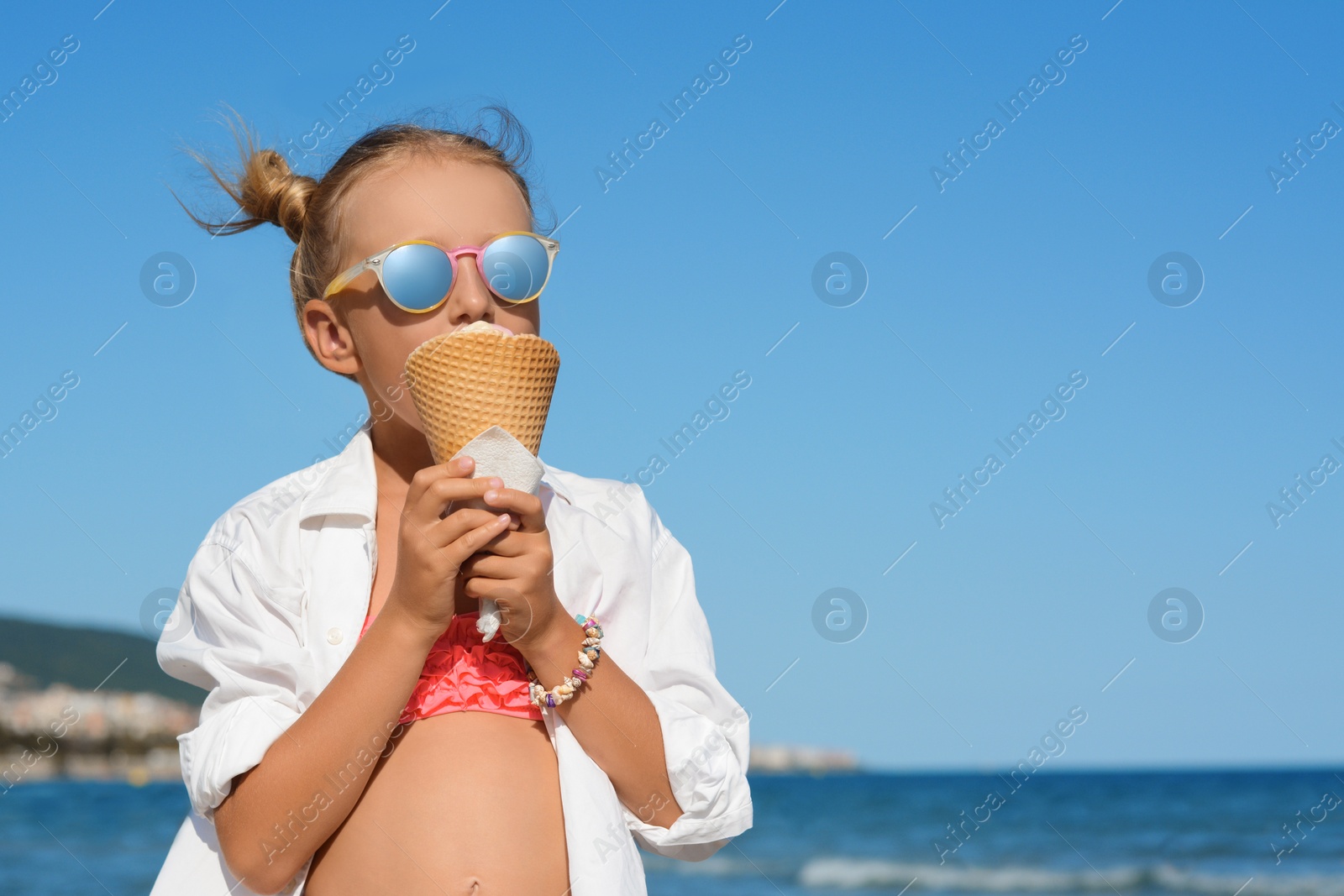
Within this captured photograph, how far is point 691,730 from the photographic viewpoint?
2.15 m

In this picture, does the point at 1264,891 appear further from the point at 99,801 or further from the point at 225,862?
the point at 99,801

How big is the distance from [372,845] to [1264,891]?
61.0 ft

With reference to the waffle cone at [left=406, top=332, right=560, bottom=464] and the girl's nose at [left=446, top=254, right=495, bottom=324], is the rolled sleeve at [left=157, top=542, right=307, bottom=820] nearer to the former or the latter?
the waffle cone at [left=406, top=332, right=560, bottom=464]

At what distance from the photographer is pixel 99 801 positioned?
31688 millimetres

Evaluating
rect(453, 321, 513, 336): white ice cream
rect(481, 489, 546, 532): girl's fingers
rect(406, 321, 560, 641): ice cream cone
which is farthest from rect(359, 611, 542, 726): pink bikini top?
rect(453, 321, 513, 336): white ice cream

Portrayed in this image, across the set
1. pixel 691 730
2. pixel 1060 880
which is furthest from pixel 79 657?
pixel 691 730

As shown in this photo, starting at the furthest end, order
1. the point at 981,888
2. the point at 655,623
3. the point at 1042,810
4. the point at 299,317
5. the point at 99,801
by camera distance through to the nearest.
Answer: the point at 99,801 → the point at 1042,810 → the point at 981,888 → the point at 299,317 → the point at 655,623

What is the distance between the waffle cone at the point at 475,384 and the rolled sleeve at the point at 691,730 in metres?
0.51

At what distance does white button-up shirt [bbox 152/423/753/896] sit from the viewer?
6.73 ft

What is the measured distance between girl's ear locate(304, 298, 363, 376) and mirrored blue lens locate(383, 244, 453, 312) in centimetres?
28

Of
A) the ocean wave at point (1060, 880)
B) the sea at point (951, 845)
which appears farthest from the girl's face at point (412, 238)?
the ocean wave at point (1060, 880)

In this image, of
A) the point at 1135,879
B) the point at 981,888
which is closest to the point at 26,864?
the point at 981,888

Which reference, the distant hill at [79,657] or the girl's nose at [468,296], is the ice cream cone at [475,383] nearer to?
the girl's nose at [468,296]

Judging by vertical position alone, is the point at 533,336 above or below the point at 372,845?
above
